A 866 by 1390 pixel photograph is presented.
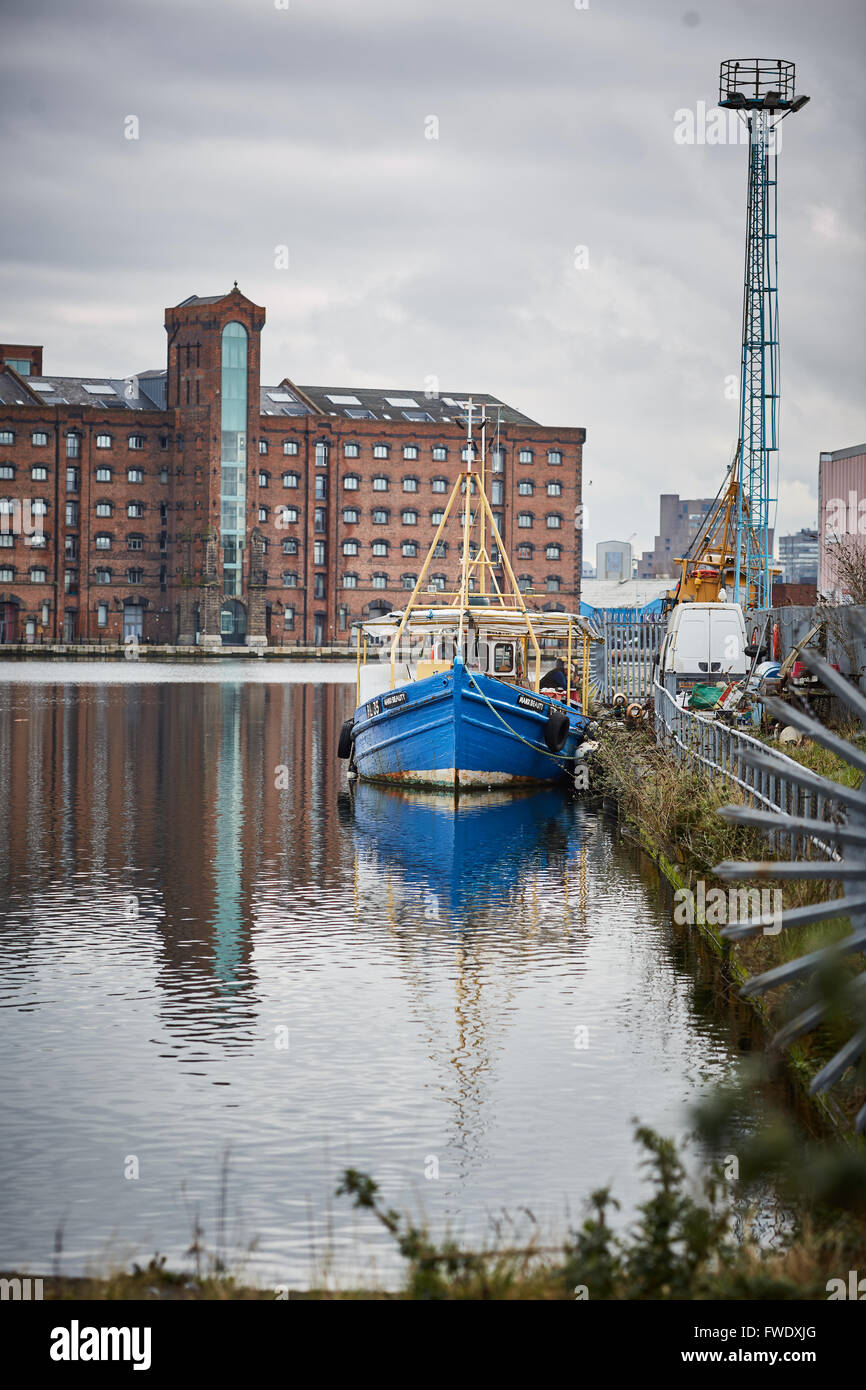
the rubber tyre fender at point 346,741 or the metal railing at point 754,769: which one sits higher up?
the metal railing at point 754,769

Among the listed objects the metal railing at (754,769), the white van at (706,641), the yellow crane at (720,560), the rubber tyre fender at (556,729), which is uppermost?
the yellow crane at (720,560)

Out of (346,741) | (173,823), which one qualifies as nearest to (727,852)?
(173,823)

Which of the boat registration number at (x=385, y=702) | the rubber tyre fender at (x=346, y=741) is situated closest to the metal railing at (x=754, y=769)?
the boat registration number at (x=385, y=702)

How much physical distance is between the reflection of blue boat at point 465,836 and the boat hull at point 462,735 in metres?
0.34

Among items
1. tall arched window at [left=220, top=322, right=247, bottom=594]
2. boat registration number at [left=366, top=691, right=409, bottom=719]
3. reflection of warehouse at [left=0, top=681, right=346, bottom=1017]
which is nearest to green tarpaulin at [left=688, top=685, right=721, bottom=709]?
boat registration number at [left=366, top=691, right=409, bottom=719]

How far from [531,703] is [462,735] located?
1.33m

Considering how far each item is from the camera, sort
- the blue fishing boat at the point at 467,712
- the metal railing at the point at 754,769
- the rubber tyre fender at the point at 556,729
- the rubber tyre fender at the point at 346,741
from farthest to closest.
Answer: the rubber tyre fender at the point at 346,741
the rubber tyre fender at the point at 556,729
the blue fishing boat at the point at 467,712
the metal railing at the point at 754,769

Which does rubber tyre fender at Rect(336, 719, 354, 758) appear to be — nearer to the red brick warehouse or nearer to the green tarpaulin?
the green tarpaulin

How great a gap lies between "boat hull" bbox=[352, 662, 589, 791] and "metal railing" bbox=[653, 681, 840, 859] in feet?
9.17

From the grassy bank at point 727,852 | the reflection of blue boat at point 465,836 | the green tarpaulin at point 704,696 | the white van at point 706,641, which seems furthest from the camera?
the white van at point 706,641

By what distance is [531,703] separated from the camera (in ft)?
81.8

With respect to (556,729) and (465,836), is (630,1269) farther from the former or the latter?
(556,729)

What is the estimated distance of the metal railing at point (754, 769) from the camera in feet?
28.1

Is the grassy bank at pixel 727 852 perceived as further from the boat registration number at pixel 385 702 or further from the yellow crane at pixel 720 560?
the yellow crane at pixel 720 560
